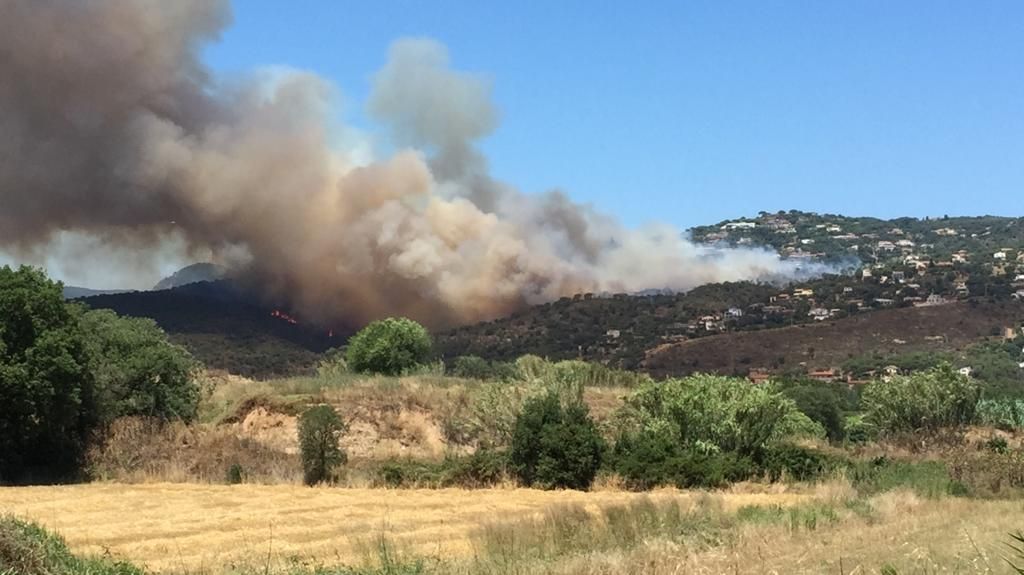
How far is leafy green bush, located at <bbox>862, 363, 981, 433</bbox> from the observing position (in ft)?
125

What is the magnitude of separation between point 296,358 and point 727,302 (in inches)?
1945

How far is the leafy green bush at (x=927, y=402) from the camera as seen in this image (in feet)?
125

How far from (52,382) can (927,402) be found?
100 ft

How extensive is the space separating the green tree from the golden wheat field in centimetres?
601

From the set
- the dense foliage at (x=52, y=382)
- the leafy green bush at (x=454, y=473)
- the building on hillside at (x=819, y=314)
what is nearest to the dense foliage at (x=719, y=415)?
the leafy green bush at (x=454, y=473)

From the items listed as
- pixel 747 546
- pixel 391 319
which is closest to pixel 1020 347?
pixel 391 319

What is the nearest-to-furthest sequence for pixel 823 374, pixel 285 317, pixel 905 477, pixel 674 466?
pixel 905 477, pixel 674 466, pixel 823 374, pixel 285 317

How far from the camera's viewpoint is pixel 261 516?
23.3 meters

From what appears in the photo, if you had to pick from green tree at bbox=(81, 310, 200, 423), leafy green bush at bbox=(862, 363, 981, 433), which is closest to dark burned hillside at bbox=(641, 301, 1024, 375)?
leafy green bush at bbox=(862, 363, 981, 433)

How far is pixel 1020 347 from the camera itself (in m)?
84.0

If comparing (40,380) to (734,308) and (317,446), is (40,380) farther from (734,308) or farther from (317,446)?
(734,308)

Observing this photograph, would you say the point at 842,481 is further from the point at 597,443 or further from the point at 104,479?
the point at 104,479

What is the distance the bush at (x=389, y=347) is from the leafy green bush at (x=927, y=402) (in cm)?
2634

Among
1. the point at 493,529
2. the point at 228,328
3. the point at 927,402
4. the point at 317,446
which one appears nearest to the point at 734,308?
the point at 228,328
